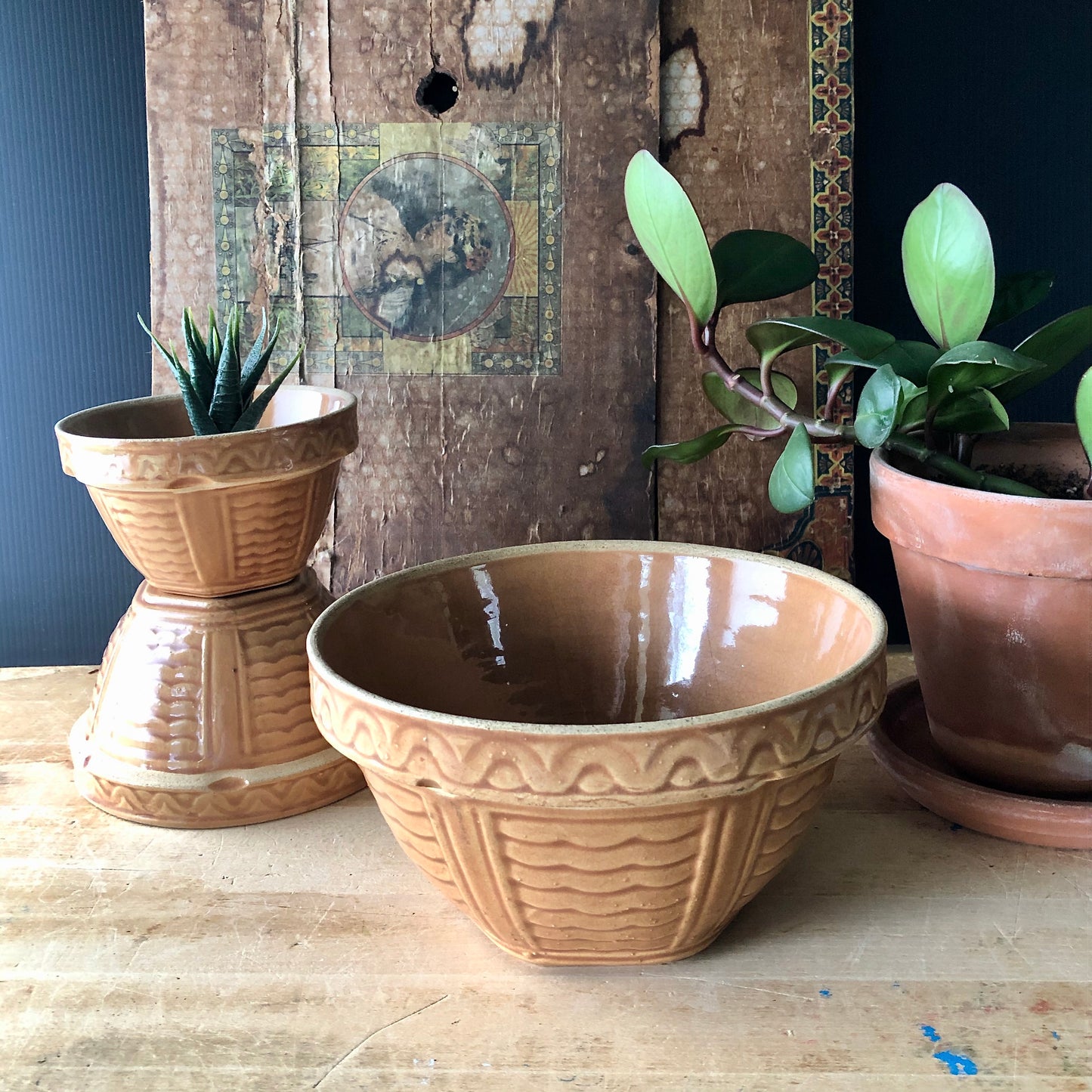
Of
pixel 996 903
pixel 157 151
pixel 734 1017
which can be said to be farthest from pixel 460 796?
pixel 157 151

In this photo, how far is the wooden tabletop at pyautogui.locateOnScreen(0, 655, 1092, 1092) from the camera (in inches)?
17.2

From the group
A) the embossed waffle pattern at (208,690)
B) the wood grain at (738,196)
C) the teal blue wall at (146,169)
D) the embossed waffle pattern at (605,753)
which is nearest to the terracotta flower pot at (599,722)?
the embossed waffle pattern at (605,753)

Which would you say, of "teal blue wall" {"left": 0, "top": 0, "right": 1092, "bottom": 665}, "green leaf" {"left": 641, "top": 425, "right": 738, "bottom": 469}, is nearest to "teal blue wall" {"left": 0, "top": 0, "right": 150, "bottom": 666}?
"teal blue wall" {"left": 0, "top": 0, "right": 1092, "bottom": 665}

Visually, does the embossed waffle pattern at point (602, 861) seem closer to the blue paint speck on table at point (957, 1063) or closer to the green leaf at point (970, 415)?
the blue paint speck on table at point (957, 1063)

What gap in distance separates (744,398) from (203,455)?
1.17 feet

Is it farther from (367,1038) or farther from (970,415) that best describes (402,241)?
(367,1038)

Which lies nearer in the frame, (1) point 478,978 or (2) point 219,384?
(1) point 478,978

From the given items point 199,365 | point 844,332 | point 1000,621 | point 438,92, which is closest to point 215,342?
point 199,365

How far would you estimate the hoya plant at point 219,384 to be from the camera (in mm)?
633

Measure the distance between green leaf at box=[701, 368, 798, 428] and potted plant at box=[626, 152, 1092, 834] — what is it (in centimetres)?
8

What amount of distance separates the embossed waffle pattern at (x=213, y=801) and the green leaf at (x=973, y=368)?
15.2 inches

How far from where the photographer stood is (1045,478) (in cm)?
67

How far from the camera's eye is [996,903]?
0.55 m

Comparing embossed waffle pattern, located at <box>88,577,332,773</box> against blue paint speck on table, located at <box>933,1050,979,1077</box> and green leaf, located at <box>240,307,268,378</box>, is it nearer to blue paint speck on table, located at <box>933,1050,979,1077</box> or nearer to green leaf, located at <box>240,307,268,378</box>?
green leaf, located at <box>240,307,268,378</box>
